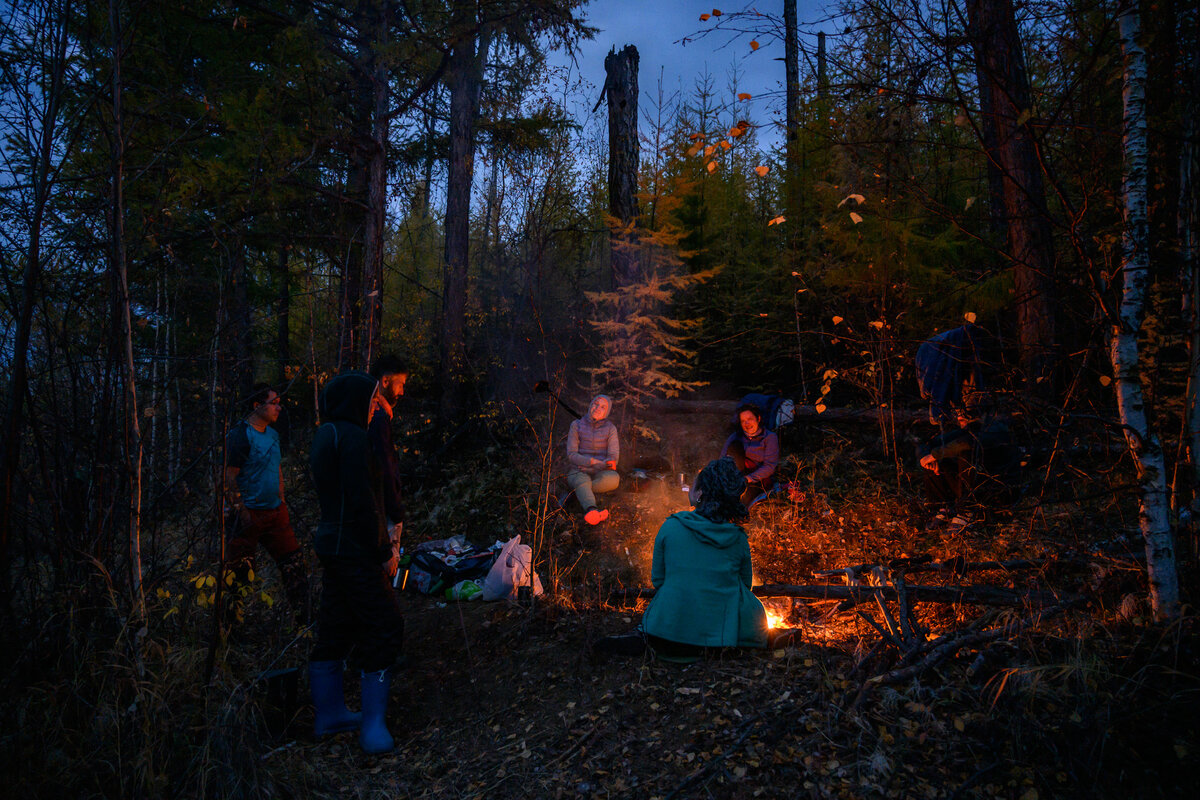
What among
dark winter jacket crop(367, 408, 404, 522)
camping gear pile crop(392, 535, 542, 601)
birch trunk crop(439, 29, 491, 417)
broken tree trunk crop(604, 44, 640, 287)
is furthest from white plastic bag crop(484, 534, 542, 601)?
birch trunk crop(439, 29, 491, 417)

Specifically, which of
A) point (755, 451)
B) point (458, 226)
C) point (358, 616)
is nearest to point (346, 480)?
point (358, 616)

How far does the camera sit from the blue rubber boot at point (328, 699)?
11.1 feet

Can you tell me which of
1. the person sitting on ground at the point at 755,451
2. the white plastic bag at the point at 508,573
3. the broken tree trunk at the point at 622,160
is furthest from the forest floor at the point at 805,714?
the broken tree trunk at the point at 622,160

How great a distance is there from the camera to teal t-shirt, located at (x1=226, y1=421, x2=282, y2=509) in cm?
A: 442

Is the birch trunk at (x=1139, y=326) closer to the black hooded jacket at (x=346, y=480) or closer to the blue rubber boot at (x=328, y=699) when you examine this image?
the black hooded jacket at (x=346, y=480)

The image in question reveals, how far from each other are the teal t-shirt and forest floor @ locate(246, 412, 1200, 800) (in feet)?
5.34

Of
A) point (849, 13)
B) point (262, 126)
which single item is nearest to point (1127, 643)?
point (849, 13)

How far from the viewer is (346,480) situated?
3346mm

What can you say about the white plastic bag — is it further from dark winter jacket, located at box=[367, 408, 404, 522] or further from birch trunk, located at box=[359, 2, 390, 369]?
birch trunk, located at box=[359, 2, 390, 369]

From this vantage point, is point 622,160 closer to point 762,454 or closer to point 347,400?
point 762,454

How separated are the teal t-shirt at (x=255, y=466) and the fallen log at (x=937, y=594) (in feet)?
12.0

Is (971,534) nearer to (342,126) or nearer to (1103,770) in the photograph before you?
(1103,770)

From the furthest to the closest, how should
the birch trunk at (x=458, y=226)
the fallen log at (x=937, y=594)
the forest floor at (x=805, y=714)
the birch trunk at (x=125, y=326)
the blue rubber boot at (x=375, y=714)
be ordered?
the birch trunk at (x=458, y=226), the fallen log at (x=937, y=594), the blue rubber boot at (x=375, y=714), the birch trunk at (x=125, y=326), the forest floor at (x=805, y=714)

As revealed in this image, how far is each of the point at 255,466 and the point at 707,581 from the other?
3.40 meters
